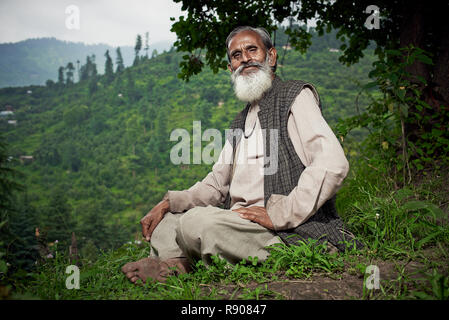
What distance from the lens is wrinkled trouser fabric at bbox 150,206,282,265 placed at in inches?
80.7

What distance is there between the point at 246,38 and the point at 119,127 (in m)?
102

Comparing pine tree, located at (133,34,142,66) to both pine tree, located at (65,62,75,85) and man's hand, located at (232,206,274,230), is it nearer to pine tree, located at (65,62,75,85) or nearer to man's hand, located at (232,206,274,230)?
pine tree, located at (65,62,75,85)

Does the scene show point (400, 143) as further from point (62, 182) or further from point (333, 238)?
point (62, 182)

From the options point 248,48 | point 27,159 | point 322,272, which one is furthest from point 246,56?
point 27,159

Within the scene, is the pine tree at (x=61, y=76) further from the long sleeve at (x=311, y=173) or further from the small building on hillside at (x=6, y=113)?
the long sleeve at (x=311, y=173)

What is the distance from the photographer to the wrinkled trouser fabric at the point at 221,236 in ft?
6.72

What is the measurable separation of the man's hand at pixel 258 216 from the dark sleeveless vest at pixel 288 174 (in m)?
0.11

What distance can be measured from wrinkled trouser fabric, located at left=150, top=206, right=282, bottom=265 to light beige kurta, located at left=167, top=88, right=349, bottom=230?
16 centimetres

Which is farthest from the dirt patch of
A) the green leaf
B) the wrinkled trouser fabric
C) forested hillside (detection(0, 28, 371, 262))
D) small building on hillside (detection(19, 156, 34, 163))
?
small building on hillside (detection(19, 156, 34, 163))

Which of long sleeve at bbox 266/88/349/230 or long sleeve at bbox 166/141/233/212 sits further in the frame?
long sleeve at bbox 166/141/233/212

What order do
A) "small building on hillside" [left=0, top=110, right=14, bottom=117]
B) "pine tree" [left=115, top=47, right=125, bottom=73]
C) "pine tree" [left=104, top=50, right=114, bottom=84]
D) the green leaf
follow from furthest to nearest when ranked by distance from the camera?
1. "pine tree" [left=115, top=47, right=125, bottom=73]
2. "pine tree" [left=104, top=50, right=114, bottom=84]
3. "small building on hillside" [left=0, top=110, right=14, bottom=117]
4. the green leaf

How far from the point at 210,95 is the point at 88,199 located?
41.2 metres

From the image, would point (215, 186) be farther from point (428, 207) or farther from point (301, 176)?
point (428, 207)

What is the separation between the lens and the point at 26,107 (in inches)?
4486
